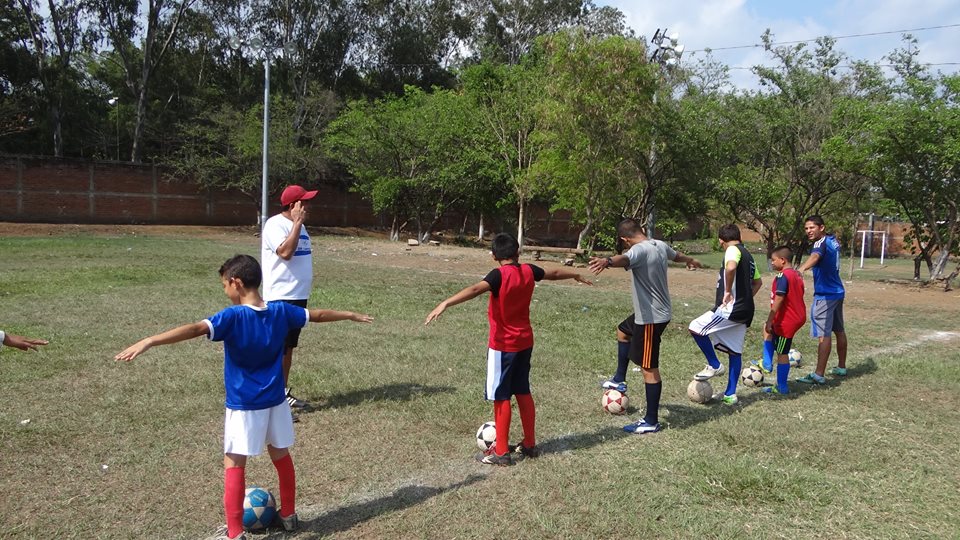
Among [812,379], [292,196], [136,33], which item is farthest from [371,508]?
[136,33]

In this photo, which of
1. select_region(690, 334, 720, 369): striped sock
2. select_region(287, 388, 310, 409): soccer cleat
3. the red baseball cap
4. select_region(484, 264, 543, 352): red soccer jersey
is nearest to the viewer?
select_region(484, 264, 543, 352): red soccer jersey

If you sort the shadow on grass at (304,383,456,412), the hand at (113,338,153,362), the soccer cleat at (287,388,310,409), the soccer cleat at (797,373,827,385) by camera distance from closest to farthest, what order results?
1. the hand at (113,338,153,362)
2. the soccer cleat at (287,388,310,409)
3. the shadow on grass at (304,383,456,412)
4. the soccer cleat at (797,373,827,385)

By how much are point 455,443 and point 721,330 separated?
10.2 feet

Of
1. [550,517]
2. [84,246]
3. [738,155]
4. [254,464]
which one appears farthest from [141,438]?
[738,155]

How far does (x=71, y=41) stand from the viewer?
127 feet

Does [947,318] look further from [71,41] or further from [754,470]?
[71,41]

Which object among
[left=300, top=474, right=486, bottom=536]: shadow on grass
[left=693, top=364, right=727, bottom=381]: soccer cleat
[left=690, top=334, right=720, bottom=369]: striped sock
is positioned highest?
[left=690, top=334, right=720, bottom=369]: striped sock

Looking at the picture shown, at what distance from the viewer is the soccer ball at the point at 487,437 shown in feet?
17.7

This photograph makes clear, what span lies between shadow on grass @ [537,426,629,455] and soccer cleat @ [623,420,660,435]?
0.07 metres

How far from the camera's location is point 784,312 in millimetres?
7719

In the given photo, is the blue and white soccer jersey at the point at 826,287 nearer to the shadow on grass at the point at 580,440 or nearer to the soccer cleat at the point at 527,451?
the shadow on grass at the point at 580,440

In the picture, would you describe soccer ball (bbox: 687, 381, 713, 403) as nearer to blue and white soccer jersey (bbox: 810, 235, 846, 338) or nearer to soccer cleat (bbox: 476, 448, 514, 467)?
blue and white soccer jersey (bbox: 810, 235, 846, 338)

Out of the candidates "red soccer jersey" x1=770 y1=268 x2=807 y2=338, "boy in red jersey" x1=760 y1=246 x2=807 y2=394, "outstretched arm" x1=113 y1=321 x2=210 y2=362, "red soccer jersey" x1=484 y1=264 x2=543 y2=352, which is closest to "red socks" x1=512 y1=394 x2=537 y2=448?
"red soccer jersey" x1=484 y1=264 x2=543 y2=352

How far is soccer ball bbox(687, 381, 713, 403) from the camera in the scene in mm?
7051
